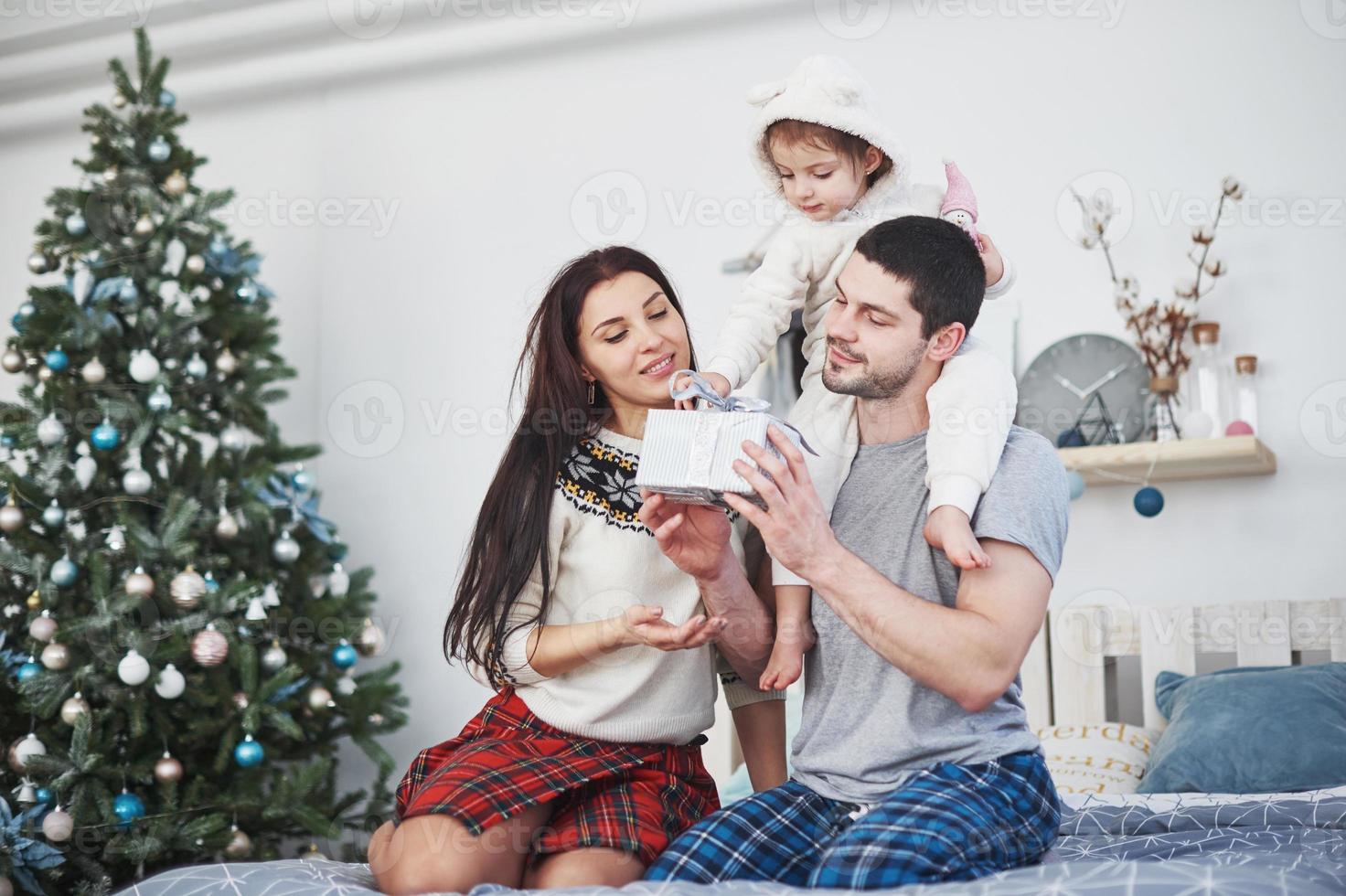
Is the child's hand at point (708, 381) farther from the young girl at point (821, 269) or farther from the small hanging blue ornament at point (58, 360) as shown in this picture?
the small hanging blue ornament at point (58, 360)

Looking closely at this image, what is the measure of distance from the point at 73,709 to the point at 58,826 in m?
0.24

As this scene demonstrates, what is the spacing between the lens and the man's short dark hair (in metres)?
1.41

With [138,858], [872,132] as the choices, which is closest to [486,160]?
[138,858]

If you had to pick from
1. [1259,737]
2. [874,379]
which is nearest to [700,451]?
[874,379]

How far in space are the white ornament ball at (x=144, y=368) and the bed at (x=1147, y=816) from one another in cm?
180

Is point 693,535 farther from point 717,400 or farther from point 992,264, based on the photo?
point 992,264

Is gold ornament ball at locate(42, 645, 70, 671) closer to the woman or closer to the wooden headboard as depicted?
the woman

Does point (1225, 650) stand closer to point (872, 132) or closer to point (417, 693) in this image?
point (872, 132)

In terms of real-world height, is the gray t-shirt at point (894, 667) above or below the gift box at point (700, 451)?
→ below

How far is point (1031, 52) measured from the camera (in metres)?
3.20

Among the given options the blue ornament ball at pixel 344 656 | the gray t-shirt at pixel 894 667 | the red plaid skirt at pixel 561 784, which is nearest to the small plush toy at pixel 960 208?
the gray t-shirt at pixel 894 667

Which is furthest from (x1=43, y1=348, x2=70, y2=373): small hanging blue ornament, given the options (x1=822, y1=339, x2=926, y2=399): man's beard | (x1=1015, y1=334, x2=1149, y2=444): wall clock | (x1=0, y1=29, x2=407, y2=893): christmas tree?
(x1=1015, y1=334, x2=1149, y2=444): wall clock

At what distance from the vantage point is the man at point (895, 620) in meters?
1.22

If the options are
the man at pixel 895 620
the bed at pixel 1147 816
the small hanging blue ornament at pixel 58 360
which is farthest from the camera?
the small hanging blue ornament at pixel 58 360
